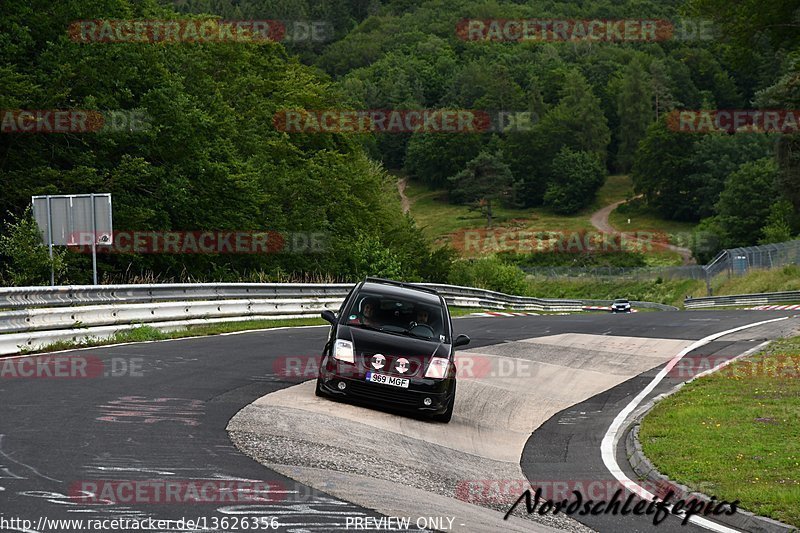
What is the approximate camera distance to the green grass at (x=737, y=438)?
31.0ft

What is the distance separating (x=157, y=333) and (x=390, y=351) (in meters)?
8.51

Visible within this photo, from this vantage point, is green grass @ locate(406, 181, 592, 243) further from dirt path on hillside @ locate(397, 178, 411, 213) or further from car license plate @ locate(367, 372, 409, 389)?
car license plate @ locate(367, 372, 409, 389)

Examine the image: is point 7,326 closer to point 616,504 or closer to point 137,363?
point 137,363

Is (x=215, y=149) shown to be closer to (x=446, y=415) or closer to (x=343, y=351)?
(x=343, y=351)

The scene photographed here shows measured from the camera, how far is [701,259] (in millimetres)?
112375

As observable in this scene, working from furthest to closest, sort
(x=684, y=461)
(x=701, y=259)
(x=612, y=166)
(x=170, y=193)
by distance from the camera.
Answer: (x=612, y=166)
(x=701, y=259)
(x=170, y=193)
(x=684, y=461)

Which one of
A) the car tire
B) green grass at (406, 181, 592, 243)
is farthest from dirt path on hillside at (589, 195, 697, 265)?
the car tire

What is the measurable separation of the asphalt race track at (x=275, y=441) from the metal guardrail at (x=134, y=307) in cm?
91

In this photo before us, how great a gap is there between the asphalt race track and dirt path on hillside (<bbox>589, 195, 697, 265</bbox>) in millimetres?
102792

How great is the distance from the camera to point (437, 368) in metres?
13.0

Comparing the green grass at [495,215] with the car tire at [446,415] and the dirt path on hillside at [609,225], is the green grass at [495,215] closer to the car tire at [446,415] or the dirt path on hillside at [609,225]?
the dirt path on hillside at [609,225]

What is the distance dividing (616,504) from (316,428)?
11.4 ft

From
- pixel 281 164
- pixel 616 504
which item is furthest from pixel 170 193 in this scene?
pixel 616 504

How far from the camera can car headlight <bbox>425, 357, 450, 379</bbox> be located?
42.6 ft
